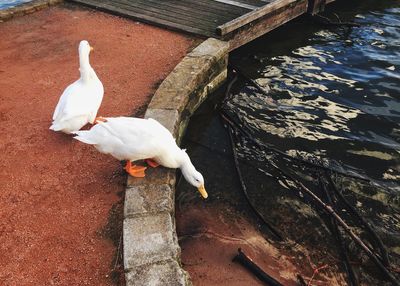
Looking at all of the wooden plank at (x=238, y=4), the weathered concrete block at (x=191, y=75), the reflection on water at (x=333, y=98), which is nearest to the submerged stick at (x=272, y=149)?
the reflection on water at (x=333, y=98)

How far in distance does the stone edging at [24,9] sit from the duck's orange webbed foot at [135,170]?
23.4 feet

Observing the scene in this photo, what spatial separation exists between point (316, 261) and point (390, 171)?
2.67m

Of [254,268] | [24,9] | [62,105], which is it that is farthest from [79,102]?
[24,9]

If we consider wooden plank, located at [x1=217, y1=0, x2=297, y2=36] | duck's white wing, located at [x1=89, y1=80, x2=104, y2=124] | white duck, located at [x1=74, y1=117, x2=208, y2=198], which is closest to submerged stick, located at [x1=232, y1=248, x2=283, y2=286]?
white duck, located at [x1=74, y1=117, x2=208, y2=198]

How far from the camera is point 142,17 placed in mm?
9719

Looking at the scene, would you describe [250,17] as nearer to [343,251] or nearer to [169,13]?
[169,13]

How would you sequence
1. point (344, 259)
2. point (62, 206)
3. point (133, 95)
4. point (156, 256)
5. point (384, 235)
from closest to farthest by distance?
point (156, 256), point (62, 206), point (344, 259), point (384, 235), point (133, 95)

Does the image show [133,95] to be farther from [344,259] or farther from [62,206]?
[344,259]

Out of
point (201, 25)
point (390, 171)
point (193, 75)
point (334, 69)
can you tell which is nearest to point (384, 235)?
point (390, 171)

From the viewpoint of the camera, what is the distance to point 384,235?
18.6ft

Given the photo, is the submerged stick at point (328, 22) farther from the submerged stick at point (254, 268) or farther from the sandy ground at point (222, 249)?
the submerged stick at point (254, 268)

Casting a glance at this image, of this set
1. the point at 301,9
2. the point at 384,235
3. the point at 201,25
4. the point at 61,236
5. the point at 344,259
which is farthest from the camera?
the point at 301,9

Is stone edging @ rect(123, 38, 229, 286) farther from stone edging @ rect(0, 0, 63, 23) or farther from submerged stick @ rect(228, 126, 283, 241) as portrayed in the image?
stone edging @ rect(0, 0, 63, 23)

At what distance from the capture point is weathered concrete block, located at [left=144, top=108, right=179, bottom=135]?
5.80 meters
